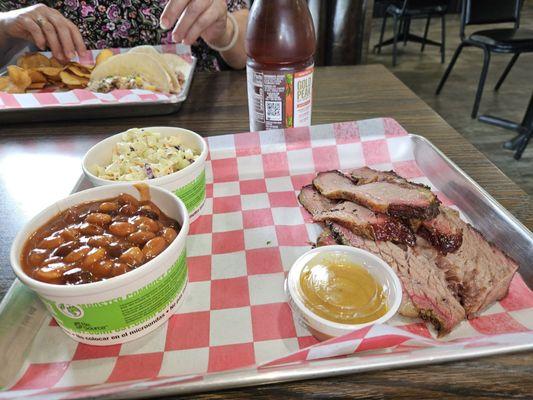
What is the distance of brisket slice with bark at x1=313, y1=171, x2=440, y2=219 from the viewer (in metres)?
1.29

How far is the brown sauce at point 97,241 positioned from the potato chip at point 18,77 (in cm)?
144

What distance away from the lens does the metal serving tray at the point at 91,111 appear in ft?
6.46

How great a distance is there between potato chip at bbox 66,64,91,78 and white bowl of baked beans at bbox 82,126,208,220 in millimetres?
1084

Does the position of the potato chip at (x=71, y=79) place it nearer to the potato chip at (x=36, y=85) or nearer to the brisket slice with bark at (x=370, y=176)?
the potato chip at (x=36, y=85)

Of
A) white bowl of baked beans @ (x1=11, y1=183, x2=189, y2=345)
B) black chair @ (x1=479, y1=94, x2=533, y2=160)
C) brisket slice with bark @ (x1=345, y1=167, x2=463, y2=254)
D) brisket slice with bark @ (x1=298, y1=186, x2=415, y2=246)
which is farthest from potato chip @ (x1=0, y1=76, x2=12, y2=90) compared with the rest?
black chair @ (x1=479, y1=94, x2=533, y2=160)

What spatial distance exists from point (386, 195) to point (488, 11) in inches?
205

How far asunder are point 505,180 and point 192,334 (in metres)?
1.26

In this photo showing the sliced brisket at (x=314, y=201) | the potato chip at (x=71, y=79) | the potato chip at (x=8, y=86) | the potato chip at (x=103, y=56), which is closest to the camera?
the sliced brisket at (x=314, y=201)

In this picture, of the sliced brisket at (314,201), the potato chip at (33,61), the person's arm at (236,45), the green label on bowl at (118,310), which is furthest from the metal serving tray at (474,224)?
the potato chip at (33,61)

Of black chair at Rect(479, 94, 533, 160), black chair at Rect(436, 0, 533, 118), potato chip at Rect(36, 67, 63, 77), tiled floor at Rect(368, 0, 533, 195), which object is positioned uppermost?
potato chip at Rect(36, 67, 63, 77)

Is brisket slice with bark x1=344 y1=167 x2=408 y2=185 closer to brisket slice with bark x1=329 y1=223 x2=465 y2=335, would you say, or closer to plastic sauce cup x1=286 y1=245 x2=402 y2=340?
brisket slice with bark x1=329 y1=223 x2=465 y2=335

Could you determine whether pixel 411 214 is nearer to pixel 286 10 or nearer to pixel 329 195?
pixel 329 195

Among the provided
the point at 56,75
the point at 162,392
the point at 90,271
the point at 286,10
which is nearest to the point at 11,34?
the point at 56,75

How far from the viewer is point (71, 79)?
2.26 m
